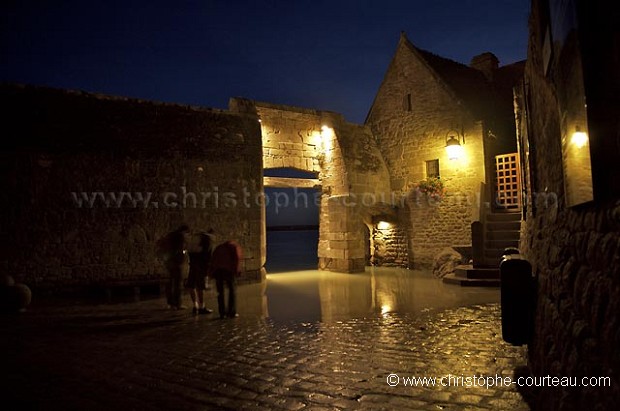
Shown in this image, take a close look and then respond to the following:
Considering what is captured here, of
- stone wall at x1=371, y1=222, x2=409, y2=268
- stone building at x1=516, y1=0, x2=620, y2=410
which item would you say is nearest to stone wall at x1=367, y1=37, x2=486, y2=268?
stone wall at x1=371, y1=222, x2=409, y2=268

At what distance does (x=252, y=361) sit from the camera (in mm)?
4438

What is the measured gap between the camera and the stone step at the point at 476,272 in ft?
32.2

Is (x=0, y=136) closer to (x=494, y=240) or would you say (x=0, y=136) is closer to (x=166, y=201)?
(x=166, y=201)

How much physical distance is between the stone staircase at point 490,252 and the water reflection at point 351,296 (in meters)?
0.39

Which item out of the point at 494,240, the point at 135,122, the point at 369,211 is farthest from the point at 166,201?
the point at 494,240

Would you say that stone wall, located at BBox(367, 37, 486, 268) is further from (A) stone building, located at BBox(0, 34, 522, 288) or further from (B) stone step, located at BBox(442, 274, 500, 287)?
(B) stone step, located at BBox(442, 274, 500, 287)

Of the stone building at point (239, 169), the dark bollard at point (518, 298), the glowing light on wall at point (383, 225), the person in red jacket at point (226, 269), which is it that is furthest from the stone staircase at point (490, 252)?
the dark bollard at point (518, 298)

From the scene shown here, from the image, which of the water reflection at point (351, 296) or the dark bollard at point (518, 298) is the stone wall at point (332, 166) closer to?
the water reflection at point (351, 296)

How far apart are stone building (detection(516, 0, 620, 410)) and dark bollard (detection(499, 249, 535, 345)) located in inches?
26.5

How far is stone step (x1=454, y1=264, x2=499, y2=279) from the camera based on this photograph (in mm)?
9805

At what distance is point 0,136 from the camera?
8.29 metres

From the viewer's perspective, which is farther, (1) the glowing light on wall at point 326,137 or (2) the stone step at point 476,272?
(1) the glowing light on wall at point 326,137

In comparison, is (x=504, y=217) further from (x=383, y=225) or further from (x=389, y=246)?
(x=383, y=225)

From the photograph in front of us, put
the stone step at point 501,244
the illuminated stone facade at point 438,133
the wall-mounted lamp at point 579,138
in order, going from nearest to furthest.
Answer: the wall-mounted lamp at point 579,138 → the stone step at point 501,244 → the illuminated stone facade at point 438,133
